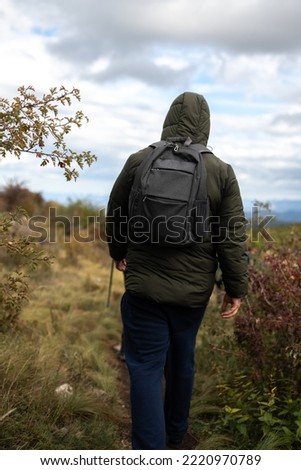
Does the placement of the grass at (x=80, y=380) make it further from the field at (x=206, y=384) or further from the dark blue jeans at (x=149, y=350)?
the dark blue jeans at (x=149, y=350)

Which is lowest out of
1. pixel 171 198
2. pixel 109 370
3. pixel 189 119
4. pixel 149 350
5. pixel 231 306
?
pixel 109 370

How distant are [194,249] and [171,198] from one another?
39 cm

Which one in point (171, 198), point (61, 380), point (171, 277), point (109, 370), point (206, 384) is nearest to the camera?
point (171, 198)

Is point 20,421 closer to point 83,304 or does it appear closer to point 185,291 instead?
point 185,291

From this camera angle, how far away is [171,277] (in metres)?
3.54

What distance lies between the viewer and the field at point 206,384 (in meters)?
3.88

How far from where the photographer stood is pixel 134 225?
349cm

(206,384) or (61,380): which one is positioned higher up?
(61,380)

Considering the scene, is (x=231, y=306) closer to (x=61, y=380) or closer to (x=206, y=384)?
(x=206, y=384)

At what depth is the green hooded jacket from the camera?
3518mm

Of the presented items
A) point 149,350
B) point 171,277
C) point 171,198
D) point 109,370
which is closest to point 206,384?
point 109,370

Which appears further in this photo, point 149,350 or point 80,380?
point 80,380
